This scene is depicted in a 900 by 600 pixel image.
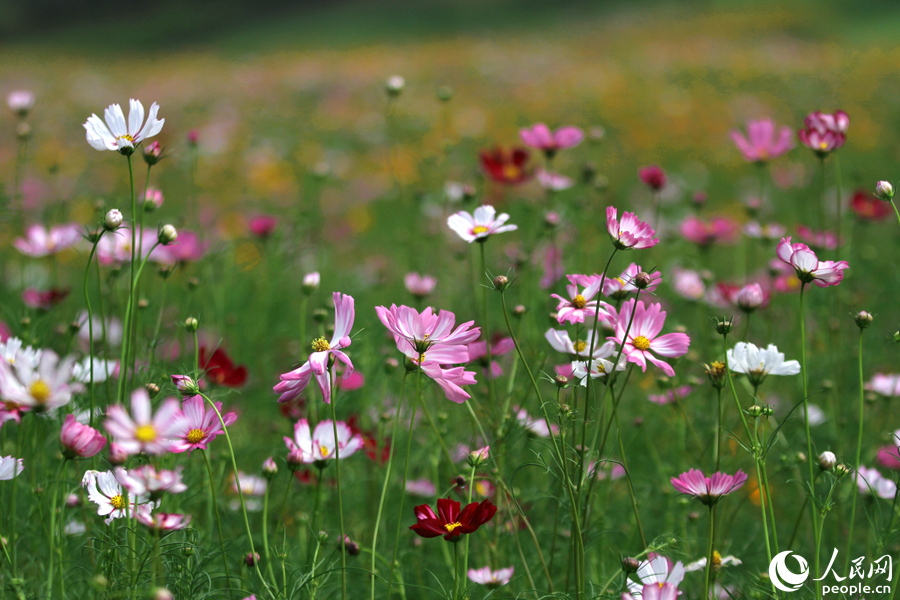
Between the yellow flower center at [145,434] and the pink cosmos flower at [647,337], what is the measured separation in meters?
0.49

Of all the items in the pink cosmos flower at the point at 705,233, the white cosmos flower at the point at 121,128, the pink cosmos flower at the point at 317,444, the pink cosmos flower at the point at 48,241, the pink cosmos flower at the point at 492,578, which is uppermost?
the white cosmos flower at the point at 121,128

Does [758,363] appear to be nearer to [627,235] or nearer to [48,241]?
[627,235]

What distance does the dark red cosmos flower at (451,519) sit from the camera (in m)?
0.74

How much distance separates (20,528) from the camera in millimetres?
1029

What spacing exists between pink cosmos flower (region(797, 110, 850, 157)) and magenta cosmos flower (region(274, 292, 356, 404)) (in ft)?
2.60

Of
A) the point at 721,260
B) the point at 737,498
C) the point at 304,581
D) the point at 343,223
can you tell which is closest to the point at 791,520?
the point at 737,498

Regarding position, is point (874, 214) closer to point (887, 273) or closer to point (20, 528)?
point (887, 273)

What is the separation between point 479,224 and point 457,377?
11.0 inches

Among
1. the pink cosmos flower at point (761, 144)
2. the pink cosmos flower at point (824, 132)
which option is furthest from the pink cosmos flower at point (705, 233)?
the pink cosmos flower at point (824, 132)

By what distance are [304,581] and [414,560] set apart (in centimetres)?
38

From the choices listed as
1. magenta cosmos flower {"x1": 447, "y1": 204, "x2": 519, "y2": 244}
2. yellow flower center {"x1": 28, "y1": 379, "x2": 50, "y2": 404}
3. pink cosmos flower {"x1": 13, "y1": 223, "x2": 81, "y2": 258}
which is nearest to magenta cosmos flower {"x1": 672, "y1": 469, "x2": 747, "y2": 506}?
magenta cosmos flower {"x1": 447, "y1": 204, "x2": 519, "y2": 244}

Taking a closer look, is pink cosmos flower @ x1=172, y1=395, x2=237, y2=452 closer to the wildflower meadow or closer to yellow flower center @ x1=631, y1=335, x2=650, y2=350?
the wildflower meadow

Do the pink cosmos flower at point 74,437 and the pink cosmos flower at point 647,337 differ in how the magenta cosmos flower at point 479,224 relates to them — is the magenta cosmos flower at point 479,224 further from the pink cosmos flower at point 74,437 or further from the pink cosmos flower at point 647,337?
the pink cosmos flower at point 74,437

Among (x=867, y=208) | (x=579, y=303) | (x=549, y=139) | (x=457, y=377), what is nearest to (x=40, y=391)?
(x=457, y=377)
